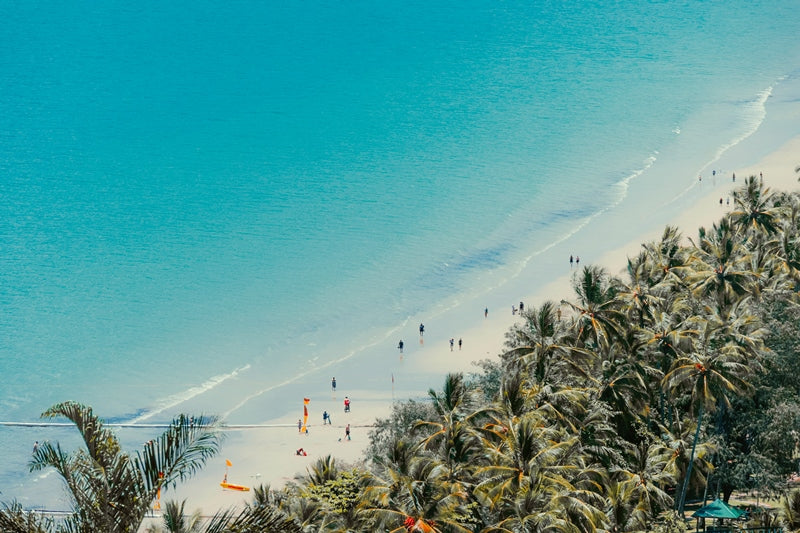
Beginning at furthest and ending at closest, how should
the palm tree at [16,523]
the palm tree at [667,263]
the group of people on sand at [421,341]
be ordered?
the group of people on sand at [421,341] → the palm tree at [667,263] → the palm tree at [16,523]

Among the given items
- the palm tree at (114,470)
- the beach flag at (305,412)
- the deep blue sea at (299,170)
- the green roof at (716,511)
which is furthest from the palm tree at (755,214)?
the palm tree at (114,470)

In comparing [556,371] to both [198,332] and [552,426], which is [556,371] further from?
[198,332]

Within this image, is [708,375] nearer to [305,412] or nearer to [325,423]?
[325,423]

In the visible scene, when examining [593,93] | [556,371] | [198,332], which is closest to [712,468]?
[556,371]

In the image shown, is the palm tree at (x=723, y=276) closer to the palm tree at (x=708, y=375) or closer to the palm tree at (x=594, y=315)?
the palm tree at (x=594, y=315)

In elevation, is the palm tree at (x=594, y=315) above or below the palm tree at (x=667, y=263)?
below

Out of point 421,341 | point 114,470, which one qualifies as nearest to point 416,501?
point 114,470
